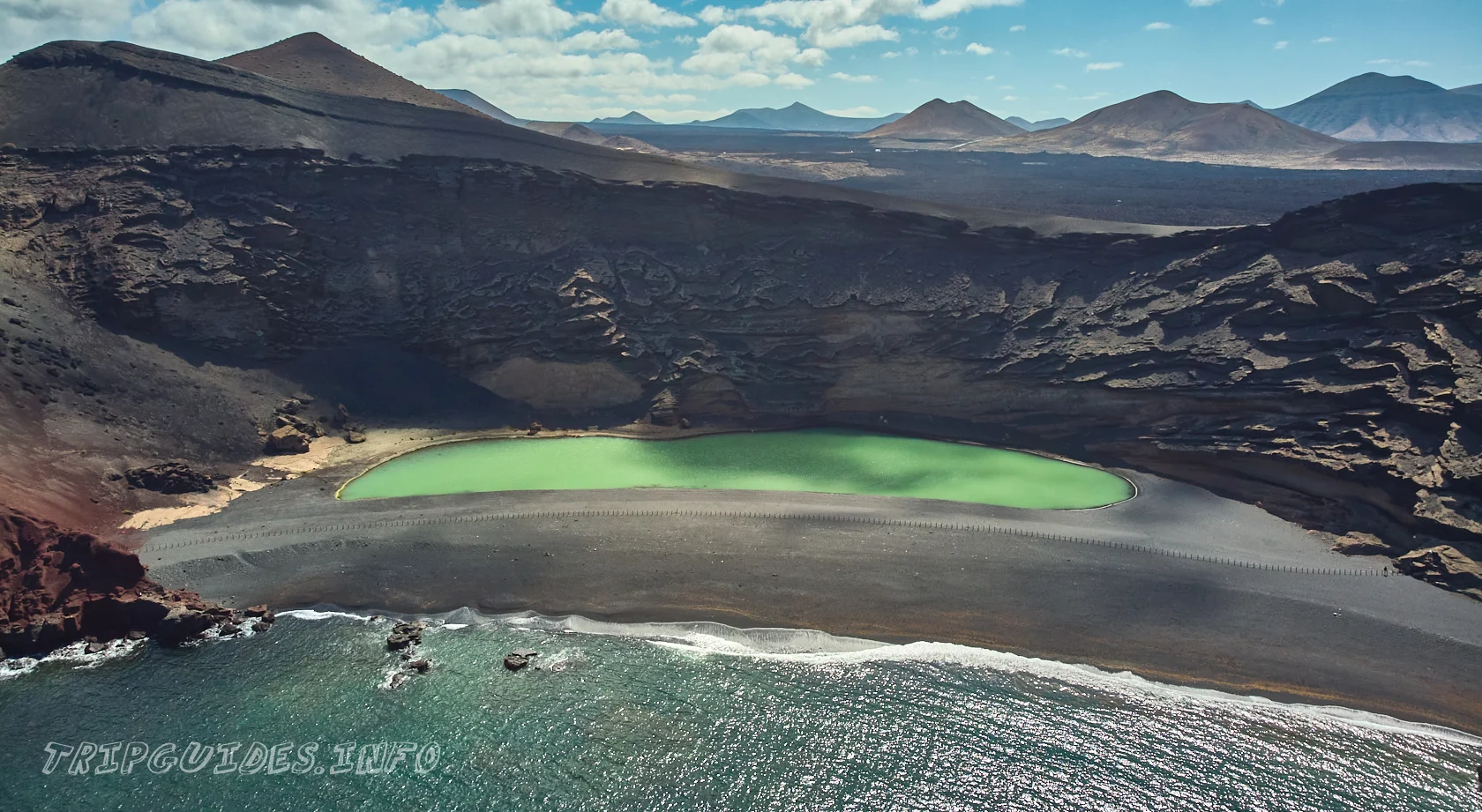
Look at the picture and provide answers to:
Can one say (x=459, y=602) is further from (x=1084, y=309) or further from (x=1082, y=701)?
(x=1084, y=309)

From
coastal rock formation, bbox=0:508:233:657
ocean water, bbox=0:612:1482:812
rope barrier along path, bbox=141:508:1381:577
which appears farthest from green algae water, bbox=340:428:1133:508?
ocean water, bbox=0:612:1482:812

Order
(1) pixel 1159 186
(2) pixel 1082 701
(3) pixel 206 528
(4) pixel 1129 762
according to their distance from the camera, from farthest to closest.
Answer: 1. (1) pixel 1159 186
2. (3) pixel 206 528
3. (2) pixel 1082 701
4. (4) pixel 1129 762

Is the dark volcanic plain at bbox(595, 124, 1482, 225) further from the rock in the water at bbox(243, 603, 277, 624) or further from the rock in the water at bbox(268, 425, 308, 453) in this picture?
the rock in the water at bbox(243, 603, 277, 624)

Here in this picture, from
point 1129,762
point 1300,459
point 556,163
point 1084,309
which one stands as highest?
point 556,163

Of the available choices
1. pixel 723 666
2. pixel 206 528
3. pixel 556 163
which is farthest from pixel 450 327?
pixel 723 666

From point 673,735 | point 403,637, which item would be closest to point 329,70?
point 403,637

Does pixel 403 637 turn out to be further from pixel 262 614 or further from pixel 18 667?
pixel 18 667
